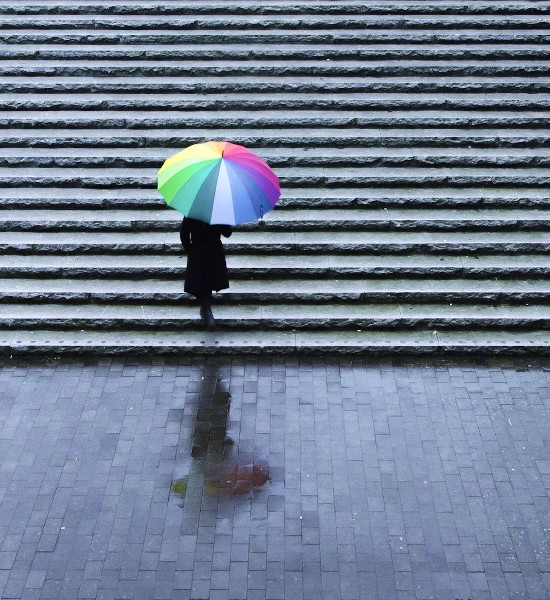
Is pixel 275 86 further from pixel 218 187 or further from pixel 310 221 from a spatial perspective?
pixel 218 187

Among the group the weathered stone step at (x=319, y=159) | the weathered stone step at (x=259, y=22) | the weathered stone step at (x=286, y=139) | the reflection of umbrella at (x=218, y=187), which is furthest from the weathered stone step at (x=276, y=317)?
the weathered stone step at (x=259, y=22)

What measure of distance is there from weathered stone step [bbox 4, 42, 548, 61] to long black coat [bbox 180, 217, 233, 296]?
4.01 metres

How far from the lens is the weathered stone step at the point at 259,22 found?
463 inches

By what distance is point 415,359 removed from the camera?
8.68 meters

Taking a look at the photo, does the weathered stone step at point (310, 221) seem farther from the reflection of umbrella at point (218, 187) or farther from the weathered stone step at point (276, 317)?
the reflection of umbrella at point (218, 187)

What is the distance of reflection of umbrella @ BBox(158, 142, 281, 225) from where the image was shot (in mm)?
7531

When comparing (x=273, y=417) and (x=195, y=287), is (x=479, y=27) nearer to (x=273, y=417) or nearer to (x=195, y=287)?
(x=195, y=287)

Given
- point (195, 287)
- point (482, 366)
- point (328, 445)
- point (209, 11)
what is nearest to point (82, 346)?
point (195, 287)

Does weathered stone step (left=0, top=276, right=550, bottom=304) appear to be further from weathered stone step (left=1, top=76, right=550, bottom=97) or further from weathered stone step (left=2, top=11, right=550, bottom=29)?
weathered stone step (left=2, top=11, right=550, bottom=29)

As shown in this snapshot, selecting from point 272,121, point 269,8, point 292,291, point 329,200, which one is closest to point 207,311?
point 292,291

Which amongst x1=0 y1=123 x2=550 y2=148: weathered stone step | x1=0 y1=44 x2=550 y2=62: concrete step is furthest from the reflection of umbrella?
x1=0 y1=44 x2=550 y2=62: concrete step

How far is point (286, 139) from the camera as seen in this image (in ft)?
34.4

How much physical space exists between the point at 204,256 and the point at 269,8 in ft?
17.0

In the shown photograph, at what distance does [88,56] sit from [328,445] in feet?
22.3
